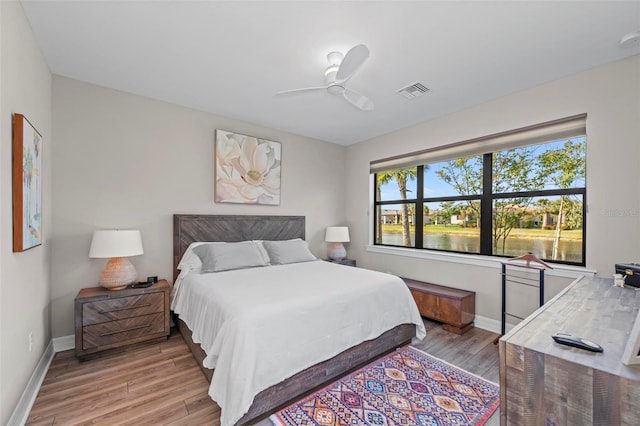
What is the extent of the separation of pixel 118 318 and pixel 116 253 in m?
0.62

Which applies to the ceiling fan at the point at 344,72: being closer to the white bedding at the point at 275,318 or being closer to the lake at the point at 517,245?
the white bedding at the point at 275,318

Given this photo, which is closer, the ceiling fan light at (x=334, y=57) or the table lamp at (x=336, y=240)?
the ceiling fan light at (x=334, y=57)

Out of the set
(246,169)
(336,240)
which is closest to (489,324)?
(336,240)

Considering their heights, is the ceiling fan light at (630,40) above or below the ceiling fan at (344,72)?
above

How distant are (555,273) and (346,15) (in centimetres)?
307

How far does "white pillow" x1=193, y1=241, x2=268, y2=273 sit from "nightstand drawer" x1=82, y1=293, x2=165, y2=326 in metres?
0.54

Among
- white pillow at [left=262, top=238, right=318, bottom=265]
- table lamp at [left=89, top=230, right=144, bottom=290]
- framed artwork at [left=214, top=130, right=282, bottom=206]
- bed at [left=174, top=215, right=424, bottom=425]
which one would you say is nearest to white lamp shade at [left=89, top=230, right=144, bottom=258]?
table lamp at [left=89, top=230, right=144, bottom=290]

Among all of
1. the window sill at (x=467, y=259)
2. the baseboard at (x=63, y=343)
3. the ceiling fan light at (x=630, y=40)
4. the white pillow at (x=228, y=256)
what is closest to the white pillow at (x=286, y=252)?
the white pillow at (x=228, y=256)

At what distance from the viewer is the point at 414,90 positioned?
2928mm

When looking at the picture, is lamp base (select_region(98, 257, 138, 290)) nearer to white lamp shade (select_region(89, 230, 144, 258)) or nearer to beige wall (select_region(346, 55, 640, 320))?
white lamp shade (select_region(89, 230, 144, 258))

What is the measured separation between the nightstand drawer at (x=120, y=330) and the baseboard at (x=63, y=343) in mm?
429

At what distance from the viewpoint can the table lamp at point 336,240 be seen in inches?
179

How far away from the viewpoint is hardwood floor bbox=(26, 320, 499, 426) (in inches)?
71.9

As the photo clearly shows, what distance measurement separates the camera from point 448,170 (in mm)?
3854
